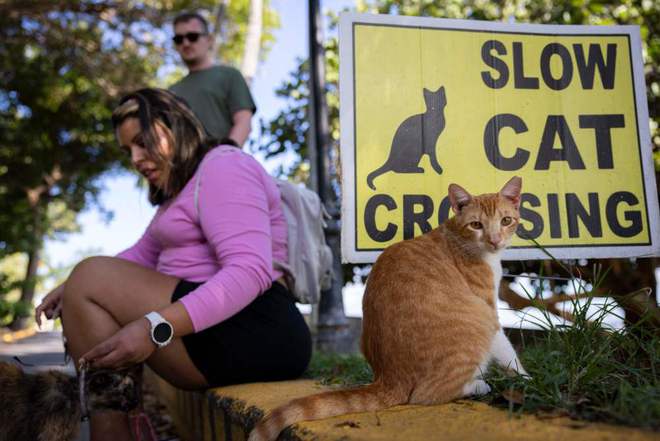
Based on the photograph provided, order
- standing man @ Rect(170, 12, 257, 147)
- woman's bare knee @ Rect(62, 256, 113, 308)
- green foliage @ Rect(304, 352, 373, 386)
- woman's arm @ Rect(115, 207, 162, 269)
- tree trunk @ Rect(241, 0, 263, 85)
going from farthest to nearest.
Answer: tree trunk @ Rect(241, 0, 263, 85)
standing man @ Rect(170, 12, 257, 147)
woman's arm @ Rect(115, 207, 162, 269)
green foliage @ Rect(304, 352, 373, 386)
woman's bare knee @ Rect(62, 256, 113, 308)

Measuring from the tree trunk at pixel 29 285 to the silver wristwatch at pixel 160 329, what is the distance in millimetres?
12280

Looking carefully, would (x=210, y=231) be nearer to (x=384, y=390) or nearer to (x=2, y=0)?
(x=384, y=390)

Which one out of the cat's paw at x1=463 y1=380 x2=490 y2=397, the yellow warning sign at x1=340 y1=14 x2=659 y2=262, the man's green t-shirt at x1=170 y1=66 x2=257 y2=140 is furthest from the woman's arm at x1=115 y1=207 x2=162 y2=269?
the cat's paw at x1=463 y1=380 x2=490 y2=397

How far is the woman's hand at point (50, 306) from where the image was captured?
9.20ft

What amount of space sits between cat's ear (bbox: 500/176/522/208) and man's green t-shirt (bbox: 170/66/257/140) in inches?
103

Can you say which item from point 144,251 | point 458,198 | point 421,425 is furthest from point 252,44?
point 421,425

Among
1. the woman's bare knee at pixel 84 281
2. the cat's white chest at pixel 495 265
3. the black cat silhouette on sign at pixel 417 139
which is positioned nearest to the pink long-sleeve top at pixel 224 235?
the woman's bare knee at pixel 84 281

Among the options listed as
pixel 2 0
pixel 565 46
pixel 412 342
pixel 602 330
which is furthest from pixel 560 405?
pixel 2 0

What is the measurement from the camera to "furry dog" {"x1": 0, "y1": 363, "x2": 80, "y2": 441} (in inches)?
83.9

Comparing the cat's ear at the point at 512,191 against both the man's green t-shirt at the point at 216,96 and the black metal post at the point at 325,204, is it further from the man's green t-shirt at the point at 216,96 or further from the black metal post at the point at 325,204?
the man's green t-shirt at the point at 216,96

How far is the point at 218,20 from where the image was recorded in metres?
12.4

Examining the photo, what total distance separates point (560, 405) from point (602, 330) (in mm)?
722

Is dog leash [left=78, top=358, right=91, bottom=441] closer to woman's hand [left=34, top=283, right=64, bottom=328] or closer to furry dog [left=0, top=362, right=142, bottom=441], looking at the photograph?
furry dog [left=0, top=362, right=142, bottom=441]

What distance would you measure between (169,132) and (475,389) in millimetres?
1803
